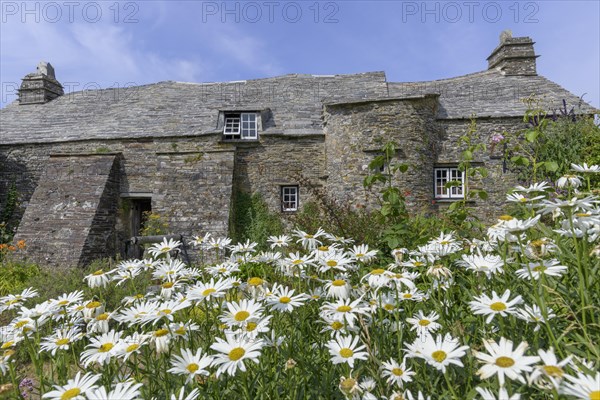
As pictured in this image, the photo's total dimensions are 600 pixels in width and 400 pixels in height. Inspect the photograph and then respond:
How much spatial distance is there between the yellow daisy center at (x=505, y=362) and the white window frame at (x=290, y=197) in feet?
44.4

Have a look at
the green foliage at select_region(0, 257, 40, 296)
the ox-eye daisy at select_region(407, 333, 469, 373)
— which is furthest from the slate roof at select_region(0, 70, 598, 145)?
the ox-eye daisy at select_region(407, 333, 469, 373)

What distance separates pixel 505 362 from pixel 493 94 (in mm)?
17136

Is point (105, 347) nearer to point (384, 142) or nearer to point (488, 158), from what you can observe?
point (384, 142)

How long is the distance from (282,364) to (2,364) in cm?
133

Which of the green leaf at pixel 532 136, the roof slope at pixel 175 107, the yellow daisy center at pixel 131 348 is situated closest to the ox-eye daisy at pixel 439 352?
the yellow daisy center at pixel 131 348

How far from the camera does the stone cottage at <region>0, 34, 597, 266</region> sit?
13000 millimetres

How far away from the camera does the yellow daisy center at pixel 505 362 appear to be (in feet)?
3.84

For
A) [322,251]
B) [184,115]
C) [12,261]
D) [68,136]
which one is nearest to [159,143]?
[184,115]

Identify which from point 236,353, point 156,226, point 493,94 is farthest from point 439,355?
point 493,94

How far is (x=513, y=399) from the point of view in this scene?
103cm

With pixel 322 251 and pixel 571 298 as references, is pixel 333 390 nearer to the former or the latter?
pixel 322 251

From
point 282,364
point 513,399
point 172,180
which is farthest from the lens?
point 172,180

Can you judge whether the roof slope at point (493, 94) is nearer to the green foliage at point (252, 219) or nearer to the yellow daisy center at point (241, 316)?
the green foliage at point (252, 219)

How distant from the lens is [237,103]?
16.9 m
